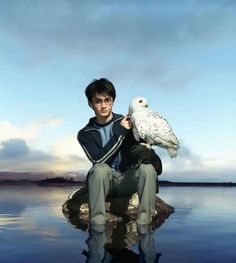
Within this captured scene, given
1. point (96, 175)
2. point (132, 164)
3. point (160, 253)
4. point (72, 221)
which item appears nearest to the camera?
point (160, 253)

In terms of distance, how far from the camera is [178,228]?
6.72 m

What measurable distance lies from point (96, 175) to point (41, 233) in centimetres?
99

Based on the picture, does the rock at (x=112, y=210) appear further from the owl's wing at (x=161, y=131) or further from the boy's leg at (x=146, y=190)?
the owl's wing at (x=161, y=131)

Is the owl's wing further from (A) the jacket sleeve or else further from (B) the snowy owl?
(A) the jacket sleeve

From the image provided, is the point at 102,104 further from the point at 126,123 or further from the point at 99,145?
the point at 99,145

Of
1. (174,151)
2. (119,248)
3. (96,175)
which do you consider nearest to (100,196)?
(96,175)

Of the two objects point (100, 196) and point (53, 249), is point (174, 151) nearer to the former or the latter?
point (100, 196)

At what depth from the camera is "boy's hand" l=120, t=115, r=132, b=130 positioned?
630cm

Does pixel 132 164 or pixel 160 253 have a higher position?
pixel 132 164

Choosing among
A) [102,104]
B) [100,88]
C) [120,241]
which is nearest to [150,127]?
[102,104]

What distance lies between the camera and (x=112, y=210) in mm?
7766

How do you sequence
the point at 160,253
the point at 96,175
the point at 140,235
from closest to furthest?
the point at 160,253
the point at 140,235
the point at 96,175

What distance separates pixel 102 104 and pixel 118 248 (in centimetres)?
227

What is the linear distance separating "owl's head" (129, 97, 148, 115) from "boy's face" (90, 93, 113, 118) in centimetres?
31
